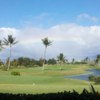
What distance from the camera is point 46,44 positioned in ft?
426

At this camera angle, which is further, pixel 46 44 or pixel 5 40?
pixel 46 44

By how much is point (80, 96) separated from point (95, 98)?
0.44 metres

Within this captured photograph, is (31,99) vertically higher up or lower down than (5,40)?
lower down

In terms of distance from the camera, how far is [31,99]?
29.9 feet

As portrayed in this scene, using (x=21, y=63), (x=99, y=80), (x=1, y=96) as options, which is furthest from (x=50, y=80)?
(x=21, y=63)

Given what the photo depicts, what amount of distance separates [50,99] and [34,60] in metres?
185

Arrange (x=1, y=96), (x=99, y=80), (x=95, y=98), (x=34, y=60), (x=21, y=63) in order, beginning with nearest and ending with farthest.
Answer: (x=95, y=98)
(x=1, y=96)
(x=99, y=80)
(x=21, y=63)
(x=34, y=60)

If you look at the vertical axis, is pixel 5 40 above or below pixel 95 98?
above

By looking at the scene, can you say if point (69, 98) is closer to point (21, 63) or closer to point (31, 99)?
point (31, 99)

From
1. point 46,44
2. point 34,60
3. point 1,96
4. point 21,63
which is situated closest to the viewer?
point 1,96

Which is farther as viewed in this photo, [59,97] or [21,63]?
[21,63]

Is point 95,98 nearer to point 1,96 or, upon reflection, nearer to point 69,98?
point 69,98

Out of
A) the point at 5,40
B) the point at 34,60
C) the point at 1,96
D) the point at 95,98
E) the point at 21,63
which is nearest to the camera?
the point at 95,98

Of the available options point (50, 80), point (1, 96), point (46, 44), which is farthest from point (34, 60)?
point (1, 96)
